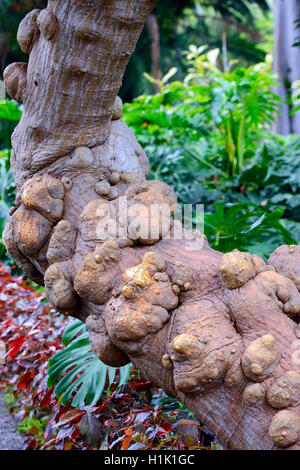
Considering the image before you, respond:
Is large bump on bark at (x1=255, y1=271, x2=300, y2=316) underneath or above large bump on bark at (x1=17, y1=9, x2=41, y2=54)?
underneath

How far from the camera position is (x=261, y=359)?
1.08m

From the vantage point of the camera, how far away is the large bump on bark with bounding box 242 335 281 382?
1083 mm

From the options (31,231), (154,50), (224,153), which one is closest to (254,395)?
(31,231)

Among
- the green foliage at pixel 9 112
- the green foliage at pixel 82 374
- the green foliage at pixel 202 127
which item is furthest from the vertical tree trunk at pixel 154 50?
the green foliage at pixel 82 374

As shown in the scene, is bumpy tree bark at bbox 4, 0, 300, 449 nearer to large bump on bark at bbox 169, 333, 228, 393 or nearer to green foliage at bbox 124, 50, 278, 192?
large bump on bark at bbox 169, 333, 228, 393

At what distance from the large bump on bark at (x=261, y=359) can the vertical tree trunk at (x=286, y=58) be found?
6300 mm

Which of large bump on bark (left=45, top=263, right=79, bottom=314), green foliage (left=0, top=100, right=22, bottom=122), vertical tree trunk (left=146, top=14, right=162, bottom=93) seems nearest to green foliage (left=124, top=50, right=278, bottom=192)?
green foliage (left=0, top=100, right=22, bottom=122)

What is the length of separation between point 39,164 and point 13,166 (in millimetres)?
164

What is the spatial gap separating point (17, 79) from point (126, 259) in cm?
74

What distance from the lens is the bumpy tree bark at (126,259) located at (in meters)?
1.13

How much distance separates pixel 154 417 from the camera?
1.74 metres

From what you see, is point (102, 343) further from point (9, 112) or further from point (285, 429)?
point (9, 112)
